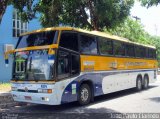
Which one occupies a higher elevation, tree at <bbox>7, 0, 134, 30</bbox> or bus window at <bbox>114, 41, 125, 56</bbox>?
tree at <bbox>7, 0, 134, 30</bbox>

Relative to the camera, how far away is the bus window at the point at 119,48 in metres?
16.7

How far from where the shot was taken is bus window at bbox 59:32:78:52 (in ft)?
41.0

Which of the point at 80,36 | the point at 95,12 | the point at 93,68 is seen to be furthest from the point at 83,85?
the point at 95,12

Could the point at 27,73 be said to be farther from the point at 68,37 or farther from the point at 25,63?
the point at 68,37

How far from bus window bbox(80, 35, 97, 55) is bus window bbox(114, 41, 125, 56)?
7.38 ft

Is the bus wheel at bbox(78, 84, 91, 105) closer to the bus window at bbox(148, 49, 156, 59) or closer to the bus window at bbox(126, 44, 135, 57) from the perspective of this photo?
the bus window at bbox(126, 44, 135, 57)

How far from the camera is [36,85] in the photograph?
1214cm

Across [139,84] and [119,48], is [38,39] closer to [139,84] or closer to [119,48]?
[119,48]

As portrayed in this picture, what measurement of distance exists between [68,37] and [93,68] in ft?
7.25

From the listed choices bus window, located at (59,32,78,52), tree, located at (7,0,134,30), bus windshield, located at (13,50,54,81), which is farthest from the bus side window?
tree, located at (7,0,134,30)

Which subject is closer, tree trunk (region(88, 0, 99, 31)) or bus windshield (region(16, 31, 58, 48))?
bus windshield (region(16, 31, 58, 48))

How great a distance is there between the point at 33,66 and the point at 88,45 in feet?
9.49

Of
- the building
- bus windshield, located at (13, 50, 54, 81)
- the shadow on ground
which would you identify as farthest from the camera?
the building

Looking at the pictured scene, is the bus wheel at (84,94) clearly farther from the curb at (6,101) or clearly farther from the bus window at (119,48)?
→ the bus window at (119,48)
